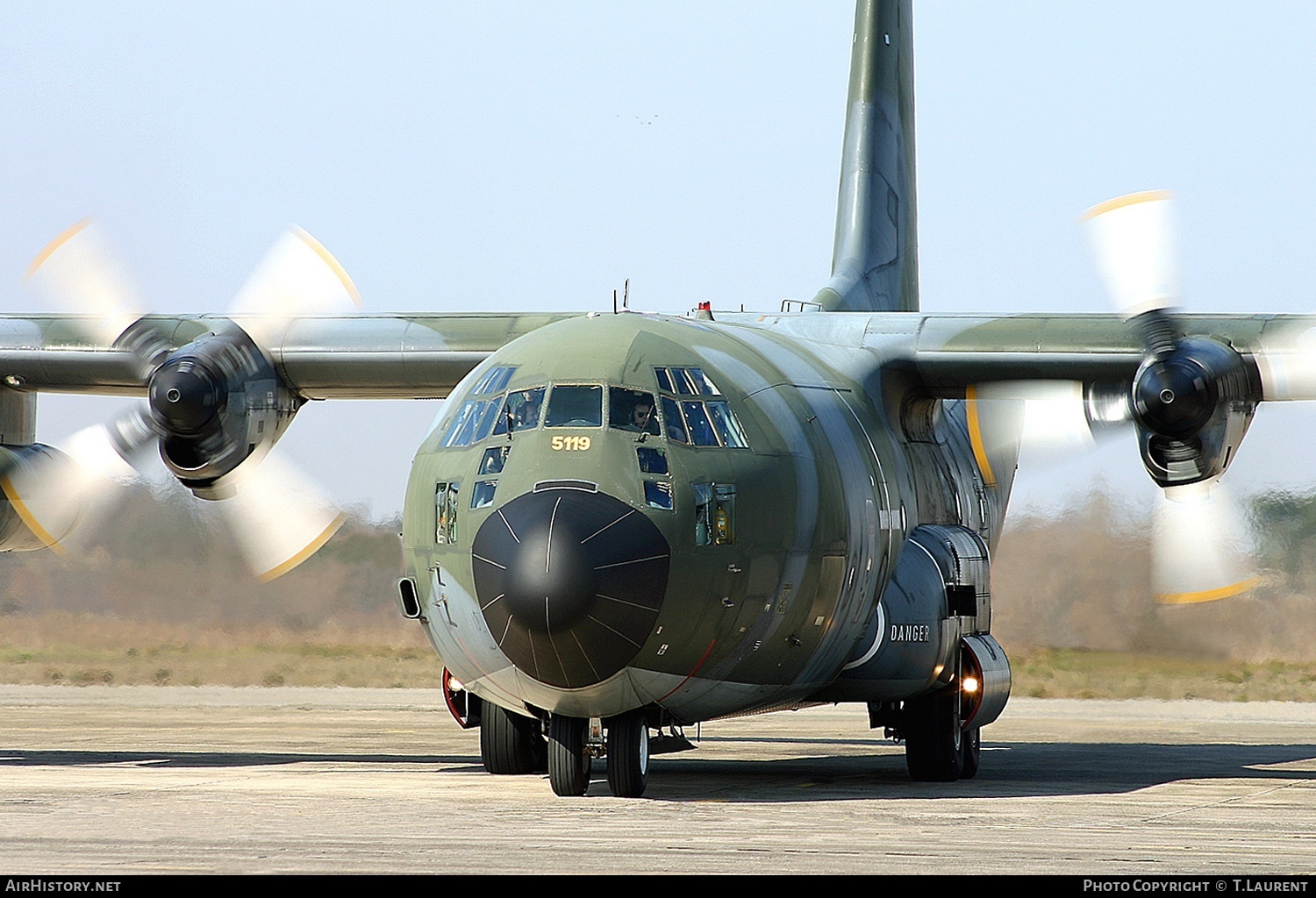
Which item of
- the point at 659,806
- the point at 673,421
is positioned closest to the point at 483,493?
the point at 673,421

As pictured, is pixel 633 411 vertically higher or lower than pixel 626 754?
higher

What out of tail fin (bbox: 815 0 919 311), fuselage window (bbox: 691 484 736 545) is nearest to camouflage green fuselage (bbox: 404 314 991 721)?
fuselage window (bbox: 691 484 736 545)

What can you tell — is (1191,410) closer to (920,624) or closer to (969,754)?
(920,624)

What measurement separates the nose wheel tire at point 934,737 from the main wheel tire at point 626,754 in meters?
3.58

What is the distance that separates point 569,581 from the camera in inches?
447

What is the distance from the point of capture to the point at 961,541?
16406 mm

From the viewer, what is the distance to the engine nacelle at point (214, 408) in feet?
53.7

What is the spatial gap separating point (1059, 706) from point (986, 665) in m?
14.0

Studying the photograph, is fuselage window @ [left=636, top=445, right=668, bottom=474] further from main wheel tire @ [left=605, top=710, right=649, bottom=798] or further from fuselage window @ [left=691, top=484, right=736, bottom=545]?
main wheel tire @ [left=605, top=710, right=649, bottom=798]

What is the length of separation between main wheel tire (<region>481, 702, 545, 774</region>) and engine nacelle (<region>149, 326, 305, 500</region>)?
3.67 metres

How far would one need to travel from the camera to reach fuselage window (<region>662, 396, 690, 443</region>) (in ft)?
40.4

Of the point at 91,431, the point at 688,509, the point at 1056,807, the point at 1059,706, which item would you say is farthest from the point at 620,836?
the point at 1059,706

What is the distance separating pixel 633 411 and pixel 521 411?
755mm

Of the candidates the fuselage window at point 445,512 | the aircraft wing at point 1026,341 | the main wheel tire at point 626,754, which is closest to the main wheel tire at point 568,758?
the main wheel tire at point 626,754
